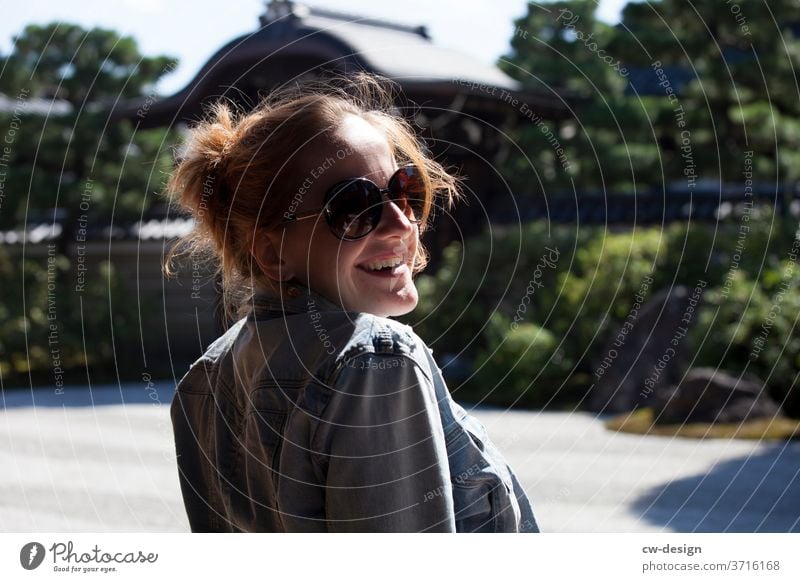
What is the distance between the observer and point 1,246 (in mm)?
11523

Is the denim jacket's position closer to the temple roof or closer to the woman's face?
the woman's face

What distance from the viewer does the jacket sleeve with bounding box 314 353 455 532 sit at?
1103mm

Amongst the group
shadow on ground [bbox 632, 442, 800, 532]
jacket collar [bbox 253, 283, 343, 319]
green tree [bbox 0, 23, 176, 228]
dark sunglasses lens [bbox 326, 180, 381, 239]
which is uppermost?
green tree [bbox 0, 23, 176, 228]

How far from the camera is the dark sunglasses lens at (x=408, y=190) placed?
1.38 m

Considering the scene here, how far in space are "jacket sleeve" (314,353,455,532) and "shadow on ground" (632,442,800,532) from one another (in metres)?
3.20

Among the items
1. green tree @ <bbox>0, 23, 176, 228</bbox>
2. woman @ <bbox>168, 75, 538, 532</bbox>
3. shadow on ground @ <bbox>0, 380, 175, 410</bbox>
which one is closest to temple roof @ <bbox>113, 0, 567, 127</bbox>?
shadow on ground @ <bbox>0, 380, 175, 410</bbox>

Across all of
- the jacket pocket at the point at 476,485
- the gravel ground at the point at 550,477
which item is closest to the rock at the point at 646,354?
the gravel ground at the point at 550,477

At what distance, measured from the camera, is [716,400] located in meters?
6.44

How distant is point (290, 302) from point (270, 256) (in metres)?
0.09

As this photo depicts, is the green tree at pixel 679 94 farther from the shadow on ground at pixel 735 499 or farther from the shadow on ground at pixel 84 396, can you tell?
the shadow on ground at pixel 84 396
